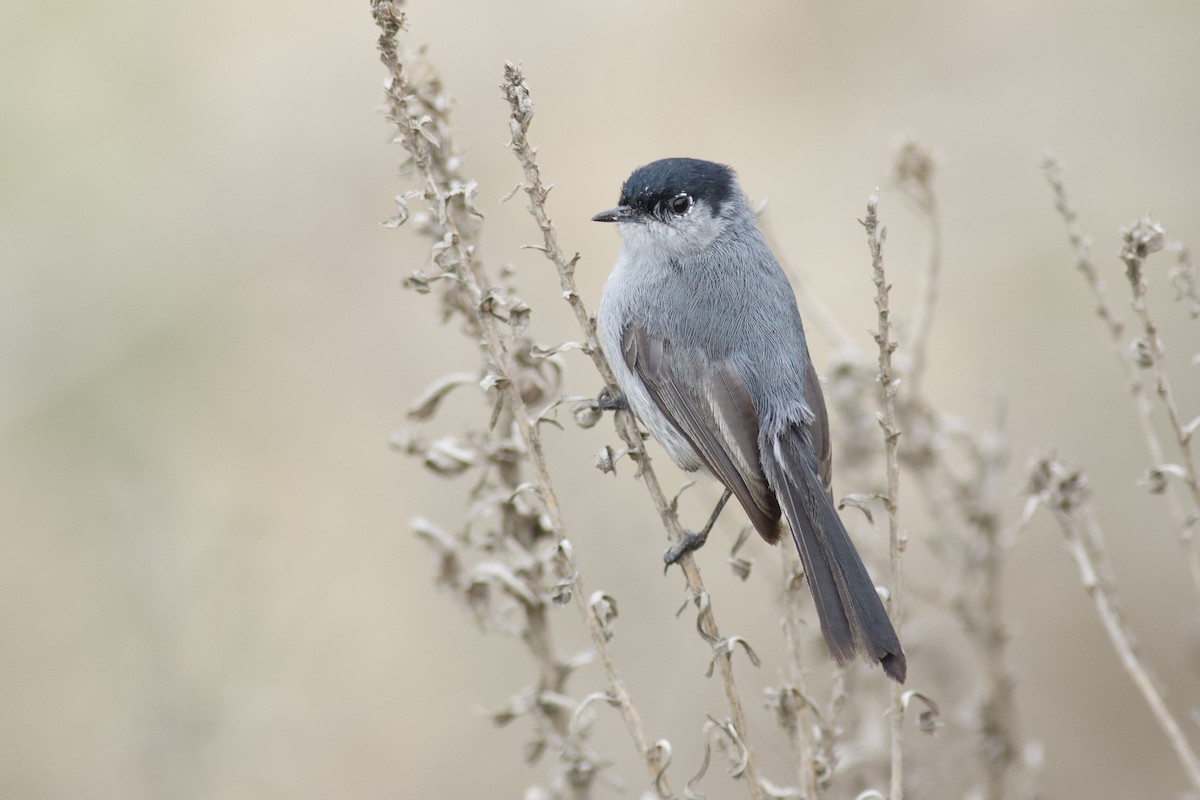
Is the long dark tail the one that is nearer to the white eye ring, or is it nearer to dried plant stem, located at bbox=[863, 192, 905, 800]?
dried plant stem, located at bbox=[863, 192, 905, 800]

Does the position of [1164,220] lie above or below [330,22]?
below

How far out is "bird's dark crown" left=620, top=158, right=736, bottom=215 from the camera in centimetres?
321

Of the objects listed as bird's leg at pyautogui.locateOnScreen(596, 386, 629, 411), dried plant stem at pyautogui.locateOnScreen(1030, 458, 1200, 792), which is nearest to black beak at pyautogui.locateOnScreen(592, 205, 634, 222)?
bird's leg at pyautogui.locateOnScreen(596, 386, 629, 411)

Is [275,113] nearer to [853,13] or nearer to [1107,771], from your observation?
[853,13]

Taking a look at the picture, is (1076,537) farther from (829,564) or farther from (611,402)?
(611,402)

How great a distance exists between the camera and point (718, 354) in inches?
115

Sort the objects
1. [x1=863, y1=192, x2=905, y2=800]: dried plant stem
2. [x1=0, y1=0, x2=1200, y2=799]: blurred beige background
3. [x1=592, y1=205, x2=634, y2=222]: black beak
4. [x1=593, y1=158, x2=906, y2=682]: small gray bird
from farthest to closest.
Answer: [x1=0, y1=0, x2=1200, y2=799]: blurred beige background → [x1=592, y1=205, x2=634, y2=222]: black beak → [x1=593, y1=158, x2=906, y2=682]: small gray bird → [x1=863, y1=192, x2=905, y2=800]: dried plant stem

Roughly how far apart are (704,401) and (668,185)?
→ 0.71 metres

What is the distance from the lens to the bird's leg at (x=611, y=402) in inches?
106

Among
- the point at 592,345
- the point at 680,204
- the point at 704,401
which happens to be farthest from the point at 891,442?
the point at 680,204

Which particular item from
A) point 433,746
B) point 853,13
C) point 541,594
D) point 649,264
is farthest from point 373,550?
point 853,13

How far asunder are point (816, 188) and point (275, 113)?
9.35 feet

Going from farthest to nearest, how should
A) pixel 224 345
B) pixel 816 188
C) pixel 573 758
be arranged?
pixel 816 188 → pixel 224 345 → pixel 573 758

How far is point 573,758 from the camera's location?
2.31 m
